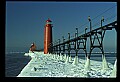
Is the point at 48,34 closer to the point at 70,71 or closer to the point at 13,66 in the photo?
the point at 13,66

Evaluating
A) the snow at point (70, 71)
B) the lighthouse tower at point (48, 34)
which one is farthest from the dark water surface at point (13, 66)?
the lighthouse tower at point (48, 34)

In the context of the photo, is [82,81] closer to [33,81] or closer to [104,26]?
[33,81]

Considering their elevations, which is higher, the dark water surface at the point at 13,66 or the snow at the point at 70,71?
the snow at the point at 70,71

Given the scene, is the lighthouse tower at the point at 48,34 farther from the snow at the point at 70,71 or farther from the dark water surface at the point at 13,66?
the snow at the point at 70,71

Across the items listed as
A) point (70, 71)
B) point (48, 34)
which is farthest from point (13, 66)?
point (48, 34)

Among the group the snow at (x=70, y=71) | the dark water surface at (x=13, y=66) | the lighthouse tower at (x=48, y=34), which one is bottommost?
the dark water surface at (x=13, y=66)

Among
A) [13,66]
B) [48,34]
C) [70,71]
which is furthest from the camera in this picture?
[48,34]

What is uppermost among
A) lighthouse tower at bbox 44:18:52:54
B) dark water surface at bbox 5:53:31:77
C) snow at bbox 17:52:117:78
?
lighthouse tower at bbox 44:18:52:54

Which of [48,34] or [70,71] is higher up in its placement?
[48,34]

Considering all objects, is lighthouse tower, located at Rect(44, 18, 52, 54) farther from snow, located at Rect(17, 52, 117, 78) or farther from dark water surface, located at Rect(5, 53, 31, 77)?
snow, located at Rect(17, 52, 117, 78)

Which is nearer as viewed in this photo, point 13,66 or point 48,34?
point 13,66

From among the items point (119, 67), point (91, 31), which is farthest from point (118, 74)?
point (91, 31)

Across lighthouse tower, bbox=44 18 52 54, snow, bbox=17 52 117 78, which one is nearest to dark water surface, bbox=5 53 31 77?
snow, bbox=17 52 117 78

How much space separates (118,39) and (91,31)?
7652 mm
